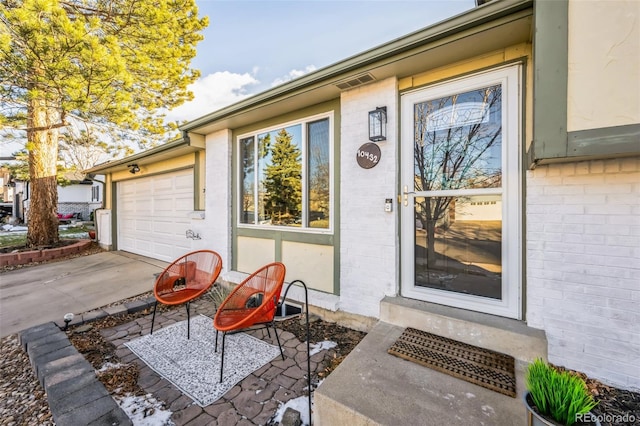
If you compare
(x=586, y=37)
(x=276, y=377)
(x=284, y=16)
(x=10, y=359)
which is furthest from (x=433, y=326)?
(x=284, y=16)

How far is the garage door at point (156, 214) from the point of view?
6.70 meters

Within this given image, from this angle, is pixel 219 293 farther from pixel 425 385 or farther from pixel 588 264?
pixel 588 264

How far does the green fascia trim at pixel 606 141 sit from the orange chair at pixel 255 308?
2.58 m

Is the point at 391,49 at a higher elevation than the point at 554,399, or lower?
higher

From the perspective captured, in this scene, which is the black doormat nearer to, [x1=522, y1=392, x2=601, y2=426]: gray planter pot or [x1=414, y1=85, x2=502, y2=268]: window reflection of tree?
[x1=522, y1=392, x2=601, y2=426]: gray planter pot

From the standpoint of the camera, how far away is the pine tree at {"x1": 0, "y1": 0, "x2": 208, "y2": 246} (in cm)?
486

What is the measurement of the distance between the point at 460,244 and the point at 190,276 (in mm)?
3502

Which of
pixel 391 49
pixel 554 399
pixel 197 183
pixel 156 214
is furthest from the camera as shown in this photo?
pixel 156 214

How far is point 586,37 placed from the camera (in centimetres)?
191

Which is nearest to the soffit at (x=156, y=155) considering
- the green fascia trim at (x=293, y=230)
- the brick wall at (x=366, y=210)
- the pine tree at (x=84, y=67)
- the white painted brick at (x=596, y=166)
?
the pine tree at (x=84, y=67)

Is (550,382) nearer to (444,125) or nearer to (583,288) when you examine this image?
(583,288)

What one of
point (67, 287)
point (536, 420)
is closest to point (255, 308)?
point (536, 420)

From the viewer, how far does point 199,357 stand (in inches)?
113

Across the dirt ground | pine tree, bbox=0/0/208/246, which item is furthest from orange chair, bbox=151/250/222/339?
pine tree, bbox=0/0/208/246
